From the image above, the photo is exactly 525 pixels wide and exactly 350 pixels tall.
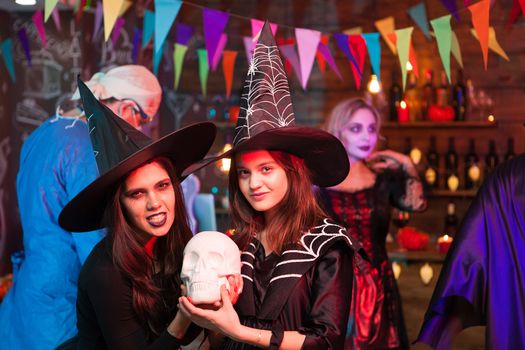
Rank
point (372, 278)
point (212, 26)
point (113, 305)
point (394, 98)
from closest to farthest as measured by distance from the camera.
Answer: point (113, 305)
point (372, 278)
point (212, 26)
point (394, 98)

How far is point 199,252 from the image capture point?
1.66 metres

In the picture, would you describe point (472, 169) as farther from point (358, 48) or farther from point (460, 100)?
point (358, 48)

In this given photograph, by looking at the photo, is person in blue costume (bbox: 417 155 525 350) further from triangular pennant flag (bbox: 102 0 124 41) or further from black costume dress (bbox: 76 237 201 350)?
triangular pennant flag (bbox: 102 0 124 41)

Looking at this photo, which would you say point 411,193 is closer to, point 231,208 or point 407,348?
point 407,348

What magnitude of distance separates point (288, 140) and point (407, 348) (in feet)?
7.58

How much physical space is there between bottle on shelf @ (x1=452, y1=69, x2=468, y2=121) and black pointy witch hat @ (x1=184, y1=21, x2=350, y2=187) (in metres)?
3.60

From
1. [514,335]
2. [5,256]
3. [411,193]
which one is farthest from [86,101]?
[5,256]

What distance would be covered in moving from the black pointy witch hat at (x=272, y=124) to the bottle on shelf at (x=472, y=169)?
3522 millimetres

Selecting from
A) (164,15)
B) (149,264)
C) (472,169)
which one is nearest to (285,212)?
(149,264)

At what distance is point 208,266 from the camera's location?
1644 millimetres

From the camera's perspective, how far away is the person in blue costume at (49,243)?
2695mm

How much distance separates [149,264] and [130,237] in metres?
0.10

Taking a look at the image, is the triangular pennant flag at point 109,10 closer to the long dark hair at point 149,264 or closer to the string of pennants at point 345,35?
the string of pennants at point 345,35

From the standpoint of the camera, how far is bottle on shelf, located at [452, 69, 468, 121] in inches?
216
